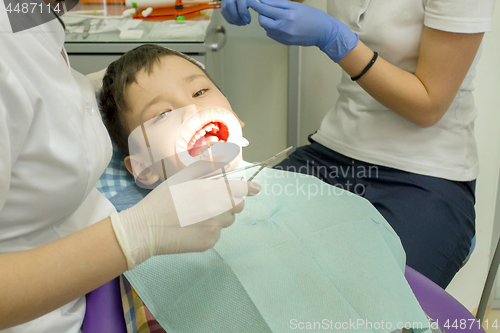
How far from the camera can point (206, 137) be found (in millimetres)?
779

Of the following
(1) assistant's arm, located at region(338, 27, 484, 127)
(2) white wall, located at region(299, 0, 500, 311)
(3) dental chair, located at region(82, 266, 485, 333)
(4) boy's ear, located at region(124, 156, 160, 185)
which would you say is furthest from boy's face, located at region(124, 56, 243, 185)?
(2) white wall, located at region(299, 0, 500, 311)

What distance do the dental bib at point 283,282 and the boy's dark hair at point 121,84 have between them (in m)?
0.36

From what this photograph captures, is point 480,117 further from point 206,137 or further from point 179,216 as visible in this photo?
point 179,216

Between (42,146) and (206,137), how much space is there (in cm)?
30

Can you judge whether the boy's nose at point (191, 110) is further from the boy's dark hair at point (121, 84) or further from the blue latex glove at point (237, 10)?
the blue latex glove at point (237, 10)

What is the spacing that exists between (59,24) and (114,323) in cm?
54

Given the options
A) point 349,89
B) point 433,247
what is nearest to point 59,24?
point 349,89

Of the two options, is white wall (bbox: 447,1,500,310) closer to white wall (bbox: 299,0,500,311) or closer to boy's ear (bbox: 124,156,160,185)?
white wall (bbox: 299,0,500,311)

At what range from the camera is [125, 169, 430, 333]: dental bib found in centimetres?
71

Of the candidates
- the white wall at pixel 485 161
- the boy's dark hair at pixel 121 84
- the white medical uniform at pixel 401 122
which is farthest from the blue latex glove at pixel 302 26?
the white wall at pixel 485 161

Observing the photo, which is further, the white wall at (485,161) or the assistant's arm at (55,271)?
the white wall at (485,161)

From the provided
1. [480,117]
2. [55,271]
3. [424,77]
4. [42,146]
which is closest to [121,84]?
[42,146]

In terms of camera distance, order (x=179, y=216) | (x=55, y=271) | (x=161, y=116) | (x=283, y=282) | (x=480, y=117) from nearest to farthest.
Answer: (x=55, y=271) < (x=179, y=216) < (x=283, y=282) < (x=161, y=116) < (x=480, y=117)

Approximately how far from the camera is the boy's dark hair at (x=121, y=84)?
96 cm
